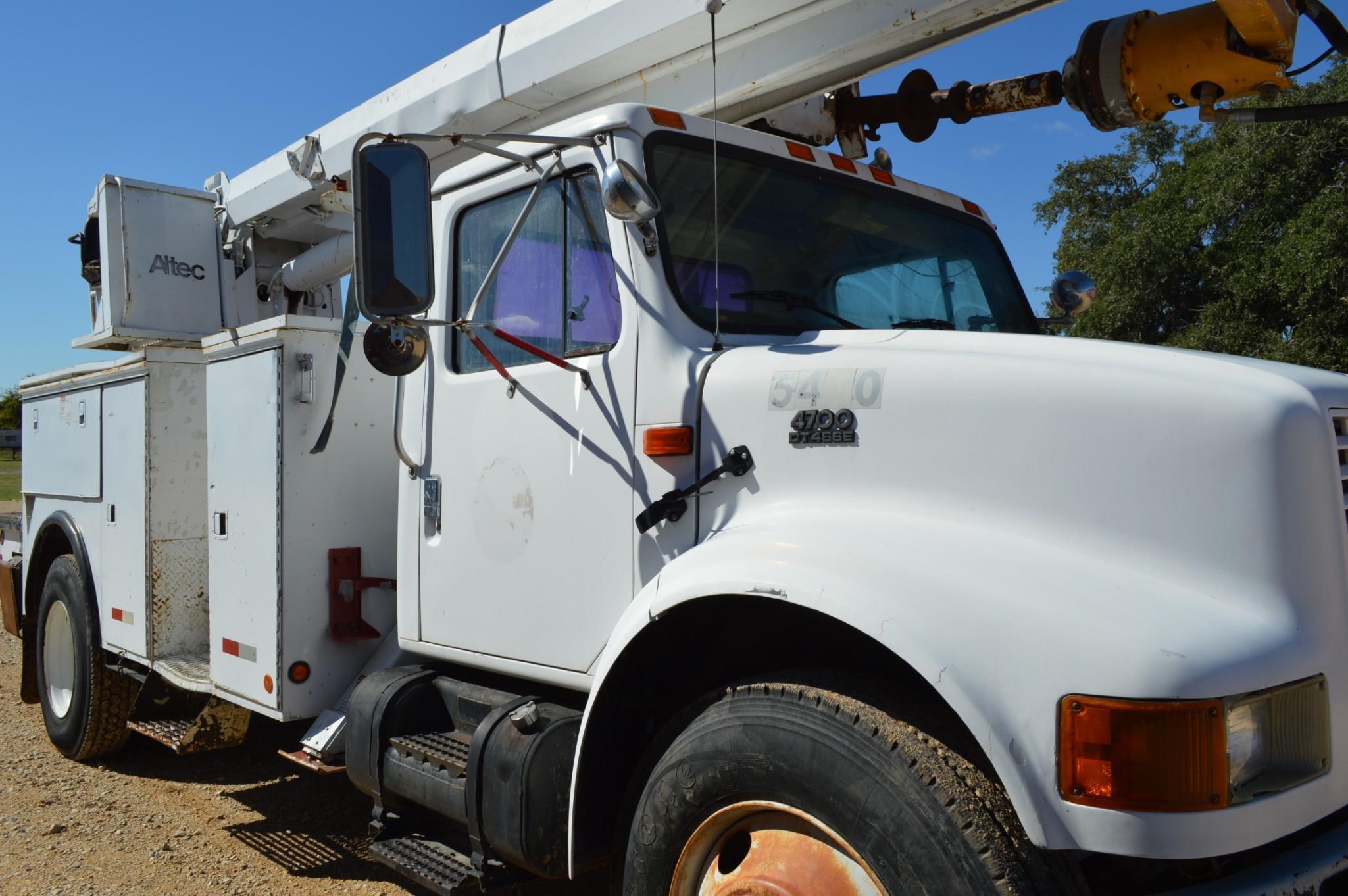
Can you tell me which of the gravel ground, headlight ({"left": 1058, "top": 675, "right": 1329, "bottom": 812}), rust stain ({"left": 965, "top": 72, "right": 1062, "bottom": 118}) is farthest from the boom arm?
the gravel ground

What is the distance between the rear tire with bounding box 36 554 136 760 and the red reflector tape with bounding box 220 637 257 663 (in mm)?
1611

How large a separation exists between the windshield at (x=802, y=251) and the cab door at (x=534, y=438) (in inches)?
8.0

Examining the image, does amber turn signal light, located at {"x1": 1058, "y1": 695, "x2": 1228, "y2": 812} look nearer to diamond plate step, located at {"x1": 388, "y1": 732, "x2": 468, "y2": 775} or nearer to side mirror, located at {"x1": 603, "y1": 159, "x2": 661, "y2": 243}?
side mirror, located at {"x1": 603, "y1": 159, "x2": 661, "y2": 243}

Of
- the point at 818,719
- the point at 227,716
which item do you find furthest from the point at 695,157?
the point at 227,716

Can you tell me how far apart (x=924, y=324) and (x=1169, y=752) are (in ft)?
5.84

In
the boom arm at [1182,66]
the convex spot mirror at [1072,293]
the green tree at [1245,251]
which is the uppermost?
the green tree at [1245,251]

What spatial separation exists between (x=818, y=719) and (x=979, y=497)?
0.56 meters

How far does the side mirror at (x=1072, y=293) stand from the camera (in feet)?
13.1

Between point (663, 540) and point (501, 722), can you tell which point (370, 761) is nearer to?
point (501, 722)

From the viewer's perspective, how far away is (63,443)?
6.10 m

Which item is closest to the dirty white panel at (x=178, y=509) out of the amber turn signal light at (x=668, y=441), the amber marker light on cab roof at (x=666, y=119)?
the amber marker light on cab roof at (x=666, y=119)

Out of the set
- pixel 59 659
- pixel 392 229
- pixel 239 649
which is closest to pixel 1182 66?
pixel 392 229

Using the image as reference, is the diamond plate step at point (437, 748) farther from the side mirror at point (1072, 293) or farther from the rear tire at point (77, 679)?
the rear tire at point (77, 679)

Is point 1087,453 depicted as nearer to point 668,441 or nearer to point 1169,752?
point 1169,752
